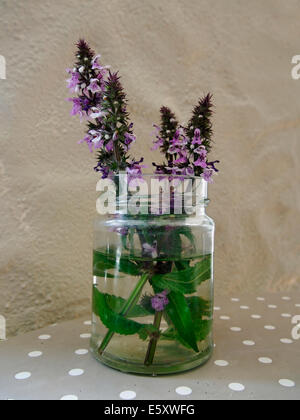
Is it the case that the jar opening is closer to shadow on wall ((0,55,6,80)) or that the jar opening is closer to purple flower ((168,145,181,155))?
purple flower ((168,145,181,155))

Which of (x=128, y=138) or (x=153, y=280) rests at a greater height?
(x=128, y=138)

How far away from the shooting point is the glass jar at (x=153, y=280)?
42cm

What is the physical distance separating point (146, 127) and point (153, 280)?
35cm

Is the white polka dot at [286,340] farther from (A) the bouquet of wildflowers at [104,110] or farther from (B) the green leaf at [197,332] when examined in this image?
(A) the bouquet of wildflowers at [104,110]

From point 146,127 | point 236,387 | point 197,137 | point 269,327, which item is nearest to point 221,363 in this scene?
point 236,387

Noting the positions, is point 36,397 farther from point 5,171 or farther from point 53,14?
point 53,14

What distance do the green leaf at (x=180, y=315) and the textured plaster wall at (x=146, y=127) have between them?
0.24 m

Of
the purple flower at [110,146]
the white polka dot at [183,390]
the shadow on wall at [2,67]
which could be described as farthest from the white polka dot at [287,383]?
the shadow on wall at [2,67]

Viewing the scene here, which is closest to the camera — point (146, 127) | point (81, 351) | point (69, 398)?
point (69, 398)

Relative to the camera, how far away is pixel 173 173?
453 mm

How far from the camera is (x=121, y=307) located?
427 millimetres

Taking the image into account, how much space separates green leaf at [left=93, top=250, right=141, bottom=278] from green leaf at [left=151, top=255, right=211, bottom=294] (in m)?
0.03

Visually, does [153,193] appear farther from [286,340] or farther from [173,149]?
[286,340]
